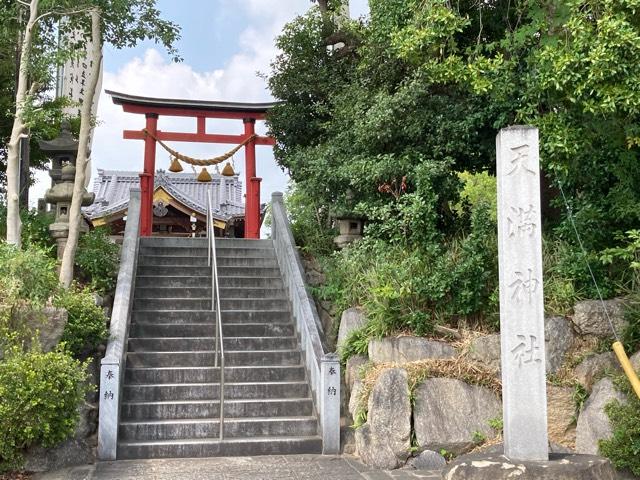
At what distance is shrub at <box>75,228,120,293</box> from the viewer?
995cm

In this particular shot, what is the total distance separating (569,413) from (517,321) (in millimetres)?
2491

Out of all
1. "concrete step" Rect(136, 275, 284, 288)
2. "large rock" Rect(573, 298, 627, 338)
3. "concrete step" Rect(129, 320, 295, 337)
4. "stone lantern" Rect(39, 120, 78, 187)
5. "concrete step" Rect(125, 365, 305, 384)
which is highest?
"stone lantern" Rect(39, 120, 78, 187)

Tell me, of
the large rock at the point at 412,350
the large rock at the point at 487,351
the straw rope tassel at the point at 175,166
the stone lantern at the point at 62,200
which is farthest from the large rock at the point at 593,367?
the straw rope tassel at the point at 175,166

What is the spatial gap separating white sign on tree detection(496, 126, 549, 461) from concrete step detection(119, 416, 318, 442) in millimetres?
3209

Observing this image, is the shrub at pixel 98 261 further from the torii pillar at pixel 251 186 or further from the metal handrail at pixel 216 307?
the torii pillar at pixel 251 186

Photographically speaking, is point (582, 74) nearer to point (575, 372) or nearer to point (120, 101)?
point (575, 372)

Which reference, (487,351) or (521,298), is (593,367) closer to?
(487,351)

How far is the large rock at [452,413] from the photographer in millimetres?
7219

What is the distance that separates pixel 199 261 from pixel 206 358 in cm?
284

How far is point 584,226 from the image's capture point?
28.8 feet

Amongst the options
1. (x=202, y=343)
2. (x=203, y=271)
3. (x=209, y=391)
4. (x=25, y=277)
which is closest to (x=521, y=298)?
(x=209, y=391)

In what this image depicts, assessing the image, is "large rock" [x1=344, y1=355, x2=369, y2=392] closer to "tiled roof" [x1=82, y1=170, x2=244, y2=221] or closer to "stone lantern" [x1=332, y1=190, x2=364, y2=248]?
"stone lantern" [x1=332, y1=190, x2=364, y2=248]

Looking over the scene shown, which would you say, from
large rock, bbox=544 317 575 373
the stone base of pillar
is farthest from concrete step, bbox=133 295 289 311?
the stone base of pillar

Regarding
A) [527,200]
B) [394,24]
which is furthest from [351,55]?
[527,200]
